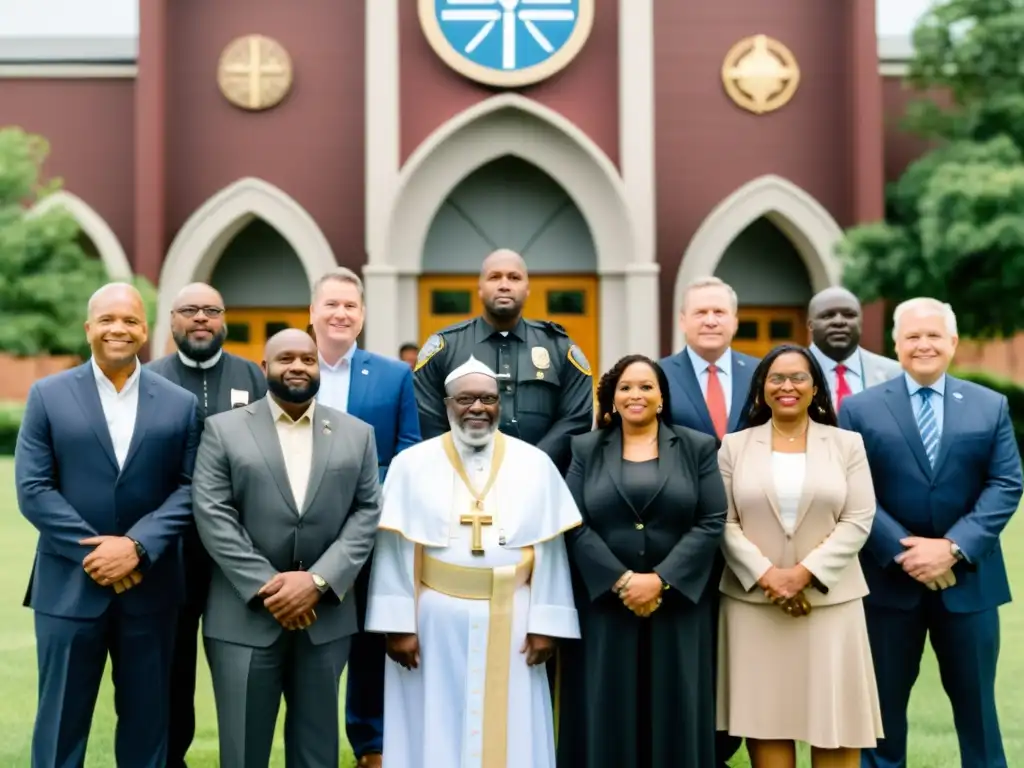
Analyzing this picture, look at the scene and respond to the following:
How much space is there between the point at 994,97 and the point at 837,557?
13.7 meters

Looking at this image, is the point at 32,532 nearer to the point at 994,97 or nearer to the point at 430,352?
the point at 430,352

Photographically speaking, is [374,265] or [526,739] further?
[374,265]

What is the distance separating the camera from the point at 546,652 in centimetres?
446

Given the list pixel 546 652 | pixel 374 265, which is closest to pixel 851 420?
pixel 546 652

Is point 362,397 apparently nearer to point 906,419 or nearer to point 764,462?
point 764,462

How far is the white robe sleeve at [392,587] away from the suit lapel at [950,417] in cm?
222

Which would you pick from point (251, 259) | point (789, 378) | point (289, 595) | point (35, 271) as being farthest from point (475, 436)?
point (251, 259)

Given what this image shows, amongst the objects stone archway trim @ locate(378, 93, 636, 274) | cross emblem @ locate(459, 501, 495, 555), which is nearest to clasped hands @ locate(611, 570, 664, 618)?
cross emblem @ locate(459, 501, 495, 555)

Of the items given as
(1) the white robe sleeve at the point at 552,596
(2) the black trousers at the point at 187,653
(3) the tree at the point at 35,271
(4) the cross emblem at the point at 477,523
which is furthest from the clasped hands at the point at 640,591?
(3) the tree at the point at 35,271

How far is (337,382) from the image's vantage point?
5.36 metres

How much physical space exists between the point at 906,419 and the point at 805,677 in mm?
1184

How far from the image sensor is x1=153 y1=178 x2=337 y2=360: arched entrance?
16562 mm

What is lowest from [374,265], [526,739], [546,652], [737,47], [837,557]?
[526,739]

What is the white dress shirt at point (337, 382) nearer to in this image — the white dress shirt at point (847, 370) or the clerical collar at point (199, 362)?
the clerical collar at point (199, 362)
